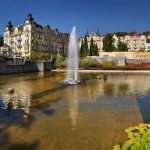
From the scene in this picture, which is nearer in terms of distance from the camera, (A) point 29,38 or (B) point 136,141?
(B) point 136,141

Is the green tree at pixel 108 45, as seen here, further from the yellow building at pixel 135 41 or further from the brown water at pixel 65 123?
the brown water at pixel 65 123

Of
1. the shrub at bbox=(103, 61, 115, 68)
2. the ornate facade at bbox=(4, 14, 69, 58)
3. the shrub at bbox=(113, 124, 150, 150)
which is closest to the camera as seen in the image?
the shrub at bbox=(113, 124, 150, 150)

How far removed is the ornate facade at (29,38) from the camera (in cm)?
10088

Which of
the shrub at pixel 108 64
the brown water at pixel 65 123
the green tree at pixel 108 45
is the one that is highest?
the green tree at pixel 108 45

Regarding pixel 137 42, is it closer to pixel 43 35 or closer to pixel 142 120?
pixel 43 35

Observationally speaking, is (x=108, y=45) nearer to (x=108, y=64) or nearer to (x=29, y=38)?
(x=108, y=64)

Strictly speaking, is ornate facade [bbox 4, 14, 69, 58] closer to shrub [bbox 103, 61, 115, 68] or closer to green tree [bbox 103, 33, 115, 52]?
green tree [bbox 103, 33, 115, 52]

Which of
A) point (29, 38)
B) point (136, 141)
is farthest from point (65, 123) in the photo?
point (29, 38)

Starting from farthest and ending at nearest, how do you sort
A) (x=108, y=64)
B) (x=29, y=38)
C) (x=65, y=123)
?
(x=29, y=38)
(x=108, y=64)
(x=65, y=123)

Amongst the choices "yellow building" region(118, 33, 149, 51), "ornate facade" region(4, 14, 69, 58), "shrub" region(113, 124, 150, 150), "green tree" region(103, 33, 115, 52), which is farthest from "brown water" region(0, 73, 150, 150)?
"yellow building" region(118, 33, 149, 51)

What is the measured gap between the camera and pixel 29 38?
101m

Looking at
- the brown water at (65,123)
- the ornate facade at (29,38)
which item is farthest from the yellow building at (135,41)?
the brown water at (65,123)

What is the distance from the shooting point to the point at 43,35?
110 m

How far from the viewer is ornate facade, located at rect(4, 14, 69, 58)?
331ft
